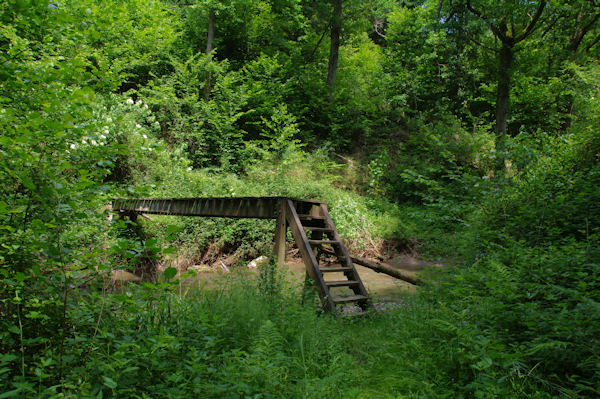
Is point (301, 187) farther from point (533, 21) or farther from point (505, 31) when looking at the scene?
point (533, 21)

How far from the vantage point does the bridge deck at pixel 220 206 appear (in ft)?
20.0

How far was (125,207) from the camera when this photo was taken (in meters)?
11.3

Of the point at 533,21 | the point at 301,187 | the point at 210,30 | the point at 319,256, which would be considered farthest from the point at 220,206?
the point at 210,30

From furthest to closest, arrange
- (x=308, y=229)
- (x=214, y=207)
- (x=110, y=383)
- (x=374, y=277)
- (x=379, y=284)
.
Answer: (x=374, y=277)
(x=379, y=284)
(x=214, y=207)
(x=308, y=229)
(x=110, y=383)

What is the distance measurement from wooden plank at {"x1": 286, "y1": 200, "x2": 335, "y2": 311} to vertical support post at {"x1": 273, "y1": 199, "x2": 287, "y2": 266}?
0.09 metres

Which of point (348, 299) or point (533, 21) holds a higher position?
point (533, 21)

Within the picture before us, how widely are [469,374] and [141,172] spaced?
49.4 ft

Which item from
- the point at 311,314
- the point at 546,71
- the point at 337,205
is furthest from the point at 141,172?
the point at 546,71

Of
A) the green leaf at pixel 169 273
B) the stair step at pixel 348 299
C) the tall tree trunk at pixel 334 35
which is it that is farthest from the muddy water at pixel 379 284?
the tall tree trunk at pixel 334 35

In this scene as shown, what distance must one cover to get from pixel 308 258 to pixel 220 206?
3.29m

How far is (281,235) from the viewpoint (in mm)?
5461

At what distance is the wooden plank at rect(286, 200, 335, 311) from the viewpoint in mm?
4586

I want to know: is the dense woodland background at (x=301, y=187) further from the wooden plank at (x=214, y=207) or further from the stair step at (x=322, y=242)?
the wooden plank at (x=214, y=207)

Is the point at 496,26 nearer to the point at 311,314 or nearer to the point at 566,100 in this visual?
the point at 566,100
